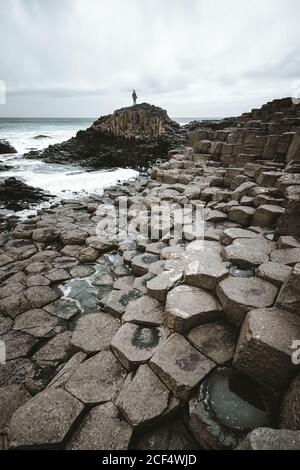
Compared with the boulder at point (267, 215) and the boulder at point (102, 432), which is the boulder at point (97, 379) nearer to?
the boulder at point (102, 432)

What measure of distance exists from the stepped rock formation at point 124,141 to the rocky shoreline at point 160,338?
14817 mm

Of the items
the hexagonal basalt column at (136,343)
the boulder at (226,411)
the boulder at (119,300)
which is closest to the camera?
the boulder at (226,411)

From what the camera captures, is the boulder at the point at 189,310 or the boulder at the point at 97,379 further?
the boulder at the point at 189,310

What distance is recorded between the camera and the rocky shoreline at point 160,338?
1734 mm

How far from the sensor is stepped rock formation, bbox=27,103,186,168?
18609 mm

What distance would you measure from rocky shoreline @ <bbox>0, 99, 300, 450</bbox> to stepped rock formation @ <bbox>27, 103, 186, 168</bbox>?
14.8 m

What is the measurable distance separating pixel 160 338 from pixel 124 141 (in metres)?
20.7

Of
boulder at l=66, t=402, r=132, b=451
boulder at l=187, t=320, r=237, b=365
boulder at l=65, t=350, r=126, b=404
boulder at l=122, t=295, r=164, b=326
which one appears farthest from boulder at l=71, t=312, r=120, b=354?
boulder at l=187, t=320, r=237, b=365

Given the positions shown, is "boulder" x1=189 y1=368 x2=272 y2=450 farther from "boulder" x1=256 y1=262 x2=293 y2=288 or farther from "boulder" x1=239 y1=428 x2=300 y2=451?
"boulder" x1=256 y1=262 x2=293 y2=288

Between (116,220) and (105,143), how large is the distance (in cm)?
1775

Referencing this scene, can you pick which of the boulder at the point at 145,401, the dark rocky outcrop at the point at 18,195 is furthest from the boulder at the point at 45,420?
the dark rocky outcrop at the point at 18,195
